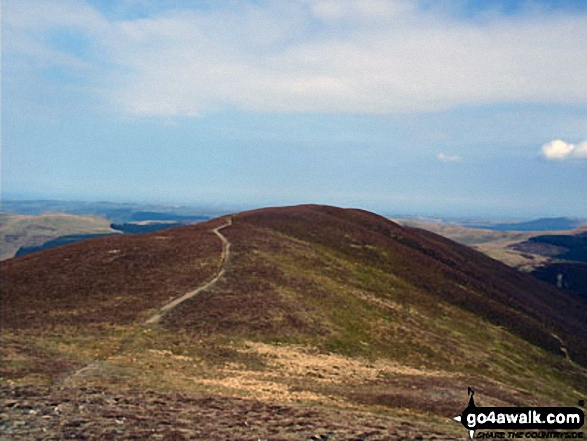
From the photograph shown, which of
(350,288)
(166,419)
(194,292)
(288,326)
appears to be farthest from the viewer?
(350,288)

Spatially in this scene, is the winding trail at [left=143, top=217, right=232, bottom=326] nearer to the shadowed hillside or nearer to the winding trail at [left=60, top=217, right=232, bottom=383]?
the winding trail at [left=60, top=217, right=232, bottom=383]

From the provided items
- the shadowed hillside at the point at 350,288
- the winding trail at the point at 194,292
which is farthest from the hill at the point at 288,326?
the winding trail at the point at 194,292

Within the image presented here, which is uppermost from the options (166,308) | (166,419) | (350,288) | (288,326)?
(350,288)

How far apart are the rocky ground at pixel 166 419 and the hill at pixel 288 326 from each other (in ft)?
7.55

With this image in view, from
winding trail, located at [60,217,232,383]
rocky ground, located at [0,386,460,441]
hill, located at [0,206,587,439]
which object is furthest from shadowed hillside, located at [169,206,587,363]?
rocky ground, located at [0,386,460,441]

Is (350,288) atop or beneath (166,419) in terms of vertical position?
atop

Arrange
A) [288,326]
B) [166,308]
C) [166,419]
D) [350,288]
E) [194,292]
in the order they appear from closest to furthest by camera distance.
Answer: [166,419] < [288,326] < [166,308] < [194,292] < [350,288]

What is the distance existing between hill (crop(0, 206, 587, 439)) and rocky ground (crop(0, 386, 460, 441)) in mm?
2300

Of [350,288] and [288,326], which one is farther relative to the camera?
[350,288]

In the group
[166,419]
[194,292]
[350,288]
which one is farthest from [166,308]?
[166,419]

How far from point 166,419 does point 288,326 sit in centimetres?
Answer: 2769

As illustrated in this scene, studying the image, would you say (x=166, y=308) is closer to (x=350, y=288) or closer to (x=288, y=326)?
(x=288, y=326)

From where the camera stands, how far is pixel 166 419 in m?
21.2

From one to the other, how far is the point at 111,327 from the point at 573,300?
383ft
